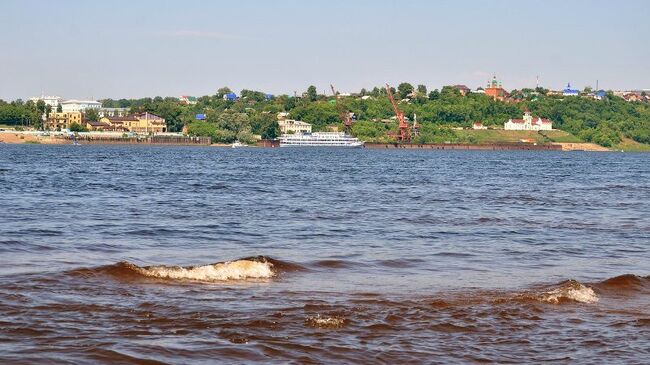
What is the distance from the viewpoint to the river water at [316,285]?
1188cm

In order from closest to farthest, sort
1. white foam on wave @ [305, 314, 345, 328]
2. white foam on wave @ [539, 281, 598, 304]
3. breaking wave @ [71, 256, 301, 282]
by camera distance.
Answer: white foam on wave @ [305, 314, 345, 328] → white foam on wave @ [539, 281, 598, 304] → breaking wave @ [71, 256, 301, 282]

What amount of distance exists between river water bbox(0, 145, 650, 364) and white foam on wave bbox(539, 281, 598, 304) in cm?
3

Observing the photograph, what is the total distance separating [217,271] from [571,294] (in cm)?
611

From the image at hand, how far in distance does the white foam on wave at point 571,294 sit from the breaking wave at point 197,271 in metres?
4.91

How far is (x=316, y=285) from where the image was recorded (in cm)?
1669

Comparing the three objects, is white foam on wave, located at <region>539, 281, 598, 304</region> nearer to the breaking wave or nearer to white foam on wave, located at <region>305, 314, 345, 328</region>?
white foam on wave, located at <region>305, 314, 345, 328</region>

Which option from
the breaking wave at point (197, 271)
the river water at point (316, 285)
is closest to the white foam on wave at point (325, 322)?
the river water at point (316, 285)

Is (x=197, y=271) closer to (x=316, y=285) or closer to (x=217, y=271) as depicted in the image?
(x=217, y=271)

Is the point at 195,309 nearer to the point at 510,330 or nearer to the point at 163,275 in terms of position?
the point at 163,275

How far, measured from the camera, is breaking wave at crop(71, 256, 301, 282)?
16.9 metres

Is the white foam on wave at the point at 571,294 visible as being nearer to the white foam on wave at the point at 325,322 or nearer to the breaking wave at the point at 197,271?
the white foam on wave at the point at 325,322

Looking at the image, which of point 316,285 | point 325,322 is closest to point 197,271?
point 316,285

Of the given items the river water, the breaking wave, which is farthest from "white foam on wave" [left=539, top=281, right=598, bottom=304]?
the breaking wave

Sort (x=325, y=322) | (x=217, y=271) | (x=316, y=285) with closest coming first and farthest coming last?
(x=325, y=322), (x=316, y=285), (x=217, y=271)
